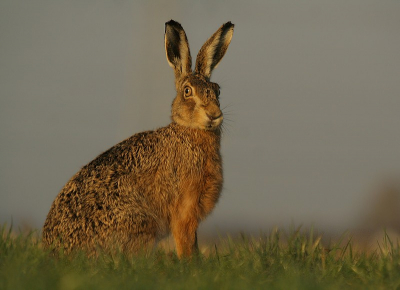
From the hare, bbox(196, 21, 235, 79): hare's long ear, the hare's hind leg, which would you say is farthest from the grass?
bbox(196, 21, 235, 79): hare's long ear

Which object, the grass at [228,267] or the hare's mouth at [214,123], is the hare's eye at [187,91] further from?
the grass at [228,267]

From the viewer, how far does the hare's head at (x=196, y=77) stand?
8198mm

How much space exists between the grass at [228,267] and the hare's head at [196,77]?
6.36 feet

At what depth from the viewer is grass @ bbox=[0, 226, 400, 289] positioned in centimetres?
469

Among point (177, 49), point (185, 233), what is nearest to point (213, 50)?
point (177, 49)

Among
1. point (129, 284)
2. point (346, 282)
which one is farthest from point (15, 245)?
point (346, 282)

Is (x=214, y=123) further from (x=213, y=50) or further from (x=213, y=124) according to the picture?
(x=213, y=50)

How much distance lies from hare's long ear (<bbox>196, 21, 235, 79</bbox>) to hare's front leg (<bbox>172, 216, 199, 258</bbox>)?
248 cm

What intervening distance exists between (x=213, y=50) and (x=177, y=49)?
58cm

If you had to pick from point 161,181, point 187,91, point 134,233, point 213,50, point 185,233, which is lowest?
point 185,233

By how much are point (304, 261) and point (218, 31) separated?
4.05 m

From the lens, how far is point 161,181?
26.8 ft

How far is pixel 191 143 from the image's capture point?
8523mm

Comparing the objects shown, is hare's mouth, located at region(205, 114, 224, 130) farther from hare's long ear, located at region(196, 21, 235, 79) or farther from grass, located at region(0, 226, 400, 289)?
grass, located at region(0, 226, 400, 289)
